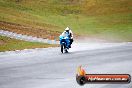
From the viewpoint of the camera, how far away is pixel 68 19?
264ft

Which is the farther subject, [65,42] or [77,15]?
[77,15]

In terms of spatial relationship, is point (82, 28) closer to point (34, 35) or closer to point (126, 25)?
point (126, 25)

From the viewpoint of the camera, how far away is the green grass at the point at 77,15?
67438mm

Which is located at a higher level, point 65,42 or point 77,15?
point 77,15

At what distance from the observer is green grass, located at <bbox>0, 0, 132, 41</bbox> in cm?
6744

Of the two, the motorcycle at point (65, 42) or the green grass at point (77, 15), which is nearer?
the motorcycle at point (65, 42)

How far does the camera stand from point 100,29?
232 ft

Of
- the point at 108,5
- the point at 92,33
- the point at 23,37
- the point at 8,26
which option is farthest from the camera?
the point at 108,5

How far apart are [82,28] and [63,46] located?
38122 millimetres

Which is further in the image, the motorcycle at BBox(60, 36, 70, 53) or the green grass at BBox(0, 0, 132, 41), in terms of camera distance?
the green grass at BBox(0, 0, 132, 41)

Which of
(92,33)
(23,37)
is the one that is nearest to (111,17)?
(92,33)

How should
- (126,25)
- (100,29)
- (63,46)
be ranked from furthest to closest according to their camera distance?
(126,25) < (100,29) < (63,46)

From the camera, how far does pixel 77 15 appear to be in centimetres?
8500

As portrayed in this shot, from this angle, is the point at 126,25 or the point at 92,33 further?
the point at 126,25
